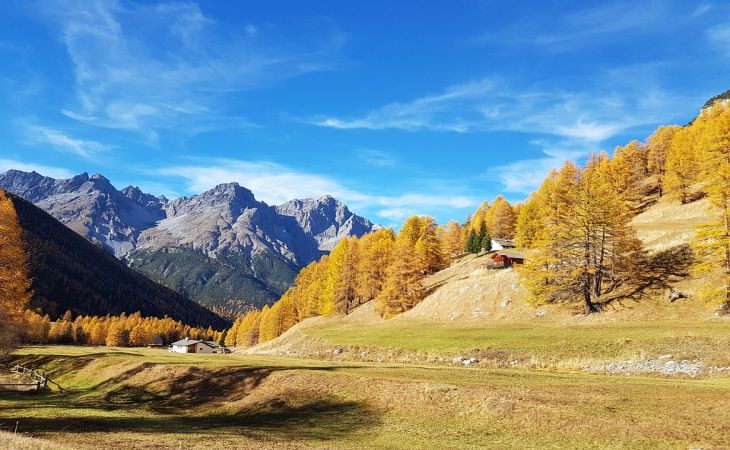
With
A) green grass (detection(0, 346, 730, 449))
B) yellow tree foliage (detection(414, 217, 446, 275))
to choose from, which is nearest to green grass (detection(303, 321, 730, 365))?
green grass (detection(0, 346, 730, 449))

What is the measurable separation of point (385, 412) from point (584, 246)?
41721 mm

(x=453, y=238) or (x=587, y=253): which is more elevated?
(x=453, y=238)

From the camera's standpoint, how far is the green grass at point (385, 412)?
750 inches

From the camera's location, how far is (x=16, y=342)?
39469 mm

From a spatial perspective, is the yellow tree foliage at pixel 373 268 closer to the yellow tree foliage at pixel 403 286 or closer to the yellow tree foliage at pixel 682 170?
the yellow tree foliage at pixel 403 286

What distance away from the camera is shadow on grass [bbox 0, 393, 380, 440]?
2328 centimetres

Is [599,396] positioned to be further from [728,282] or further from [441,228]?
[441,228]

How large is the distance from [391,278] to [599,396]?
58.4 meters

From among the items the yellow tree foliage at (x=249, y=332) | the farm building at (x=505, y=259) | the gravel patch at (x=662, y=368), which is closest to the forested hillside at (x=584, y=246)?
the farm building at (x=505, y=259)

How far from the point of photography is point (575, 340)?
41.9 meters

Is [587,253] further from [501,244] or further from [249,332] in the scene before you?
[249,332]

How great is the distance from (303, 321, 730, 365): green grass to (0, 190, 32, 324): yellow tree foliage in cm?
3848

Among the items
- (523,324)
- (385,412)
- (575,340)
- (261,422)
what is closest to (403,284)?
(523,324)

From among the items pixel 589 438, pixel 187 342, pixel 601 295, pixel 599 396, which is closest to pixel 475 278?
pixel 601 295
